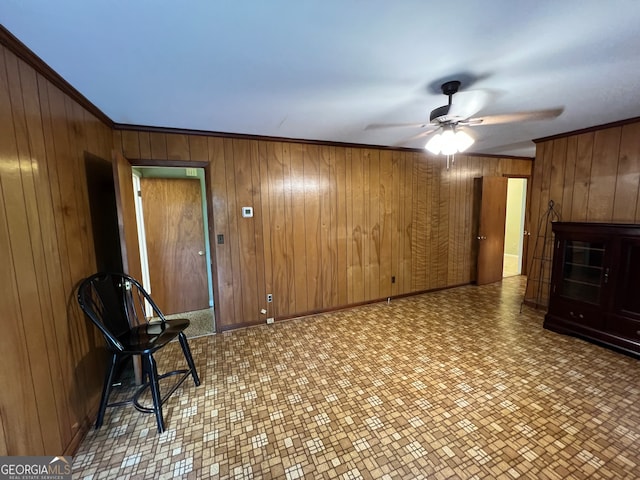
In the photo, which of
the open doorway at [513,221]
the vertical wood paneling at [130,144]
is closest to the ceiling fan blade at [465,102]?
the vertical wood paneling at [130,144]

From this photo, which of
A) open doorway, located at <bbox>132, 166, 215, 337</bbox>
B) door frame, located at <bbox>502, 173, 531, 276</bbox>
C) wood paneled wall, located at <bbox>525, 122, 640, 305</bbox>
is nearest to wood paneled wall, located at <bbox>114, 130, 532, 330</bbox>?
open doorway, located at <bbox>132, 166, 215, 337</bbox>

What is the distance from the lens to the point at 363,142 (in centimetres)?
356

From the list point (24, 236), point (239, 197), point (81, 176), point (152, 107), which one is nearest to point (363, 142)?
point (239, 197)

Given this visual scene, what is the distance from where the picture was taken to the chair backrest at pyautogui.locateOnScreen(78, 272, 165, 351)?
1947 mm

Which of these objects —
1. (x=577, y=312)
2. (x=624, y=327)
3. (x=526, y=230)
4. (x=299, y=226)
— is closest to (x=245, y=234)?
(x=299, y=226)

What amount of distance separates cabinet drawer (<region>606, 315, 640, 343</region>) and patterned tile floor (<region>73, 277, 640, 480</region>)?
0.71 ft

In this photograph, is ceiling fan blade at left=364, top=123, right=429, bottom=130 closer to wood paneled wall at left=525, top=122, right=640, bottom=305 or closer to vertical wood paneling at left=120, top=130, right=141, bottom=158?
wood paneled wall at left=525, top=122, right=640, bottom=305

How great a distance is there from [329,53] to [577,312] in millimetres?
3515

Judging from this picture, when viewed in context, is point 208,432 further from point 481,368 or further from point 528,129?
point 528,129

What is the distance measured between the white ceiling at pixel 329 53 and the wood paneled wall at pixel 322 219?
2.38ft

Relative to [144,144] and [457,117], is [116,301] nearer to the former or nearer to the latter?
[144,144]

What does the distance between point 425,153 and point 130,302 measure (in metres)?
4.19

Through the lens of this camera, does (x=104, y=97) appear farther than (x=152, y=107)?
No

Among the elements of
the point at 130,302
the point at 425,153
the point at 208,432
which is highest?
the point at 425,153
